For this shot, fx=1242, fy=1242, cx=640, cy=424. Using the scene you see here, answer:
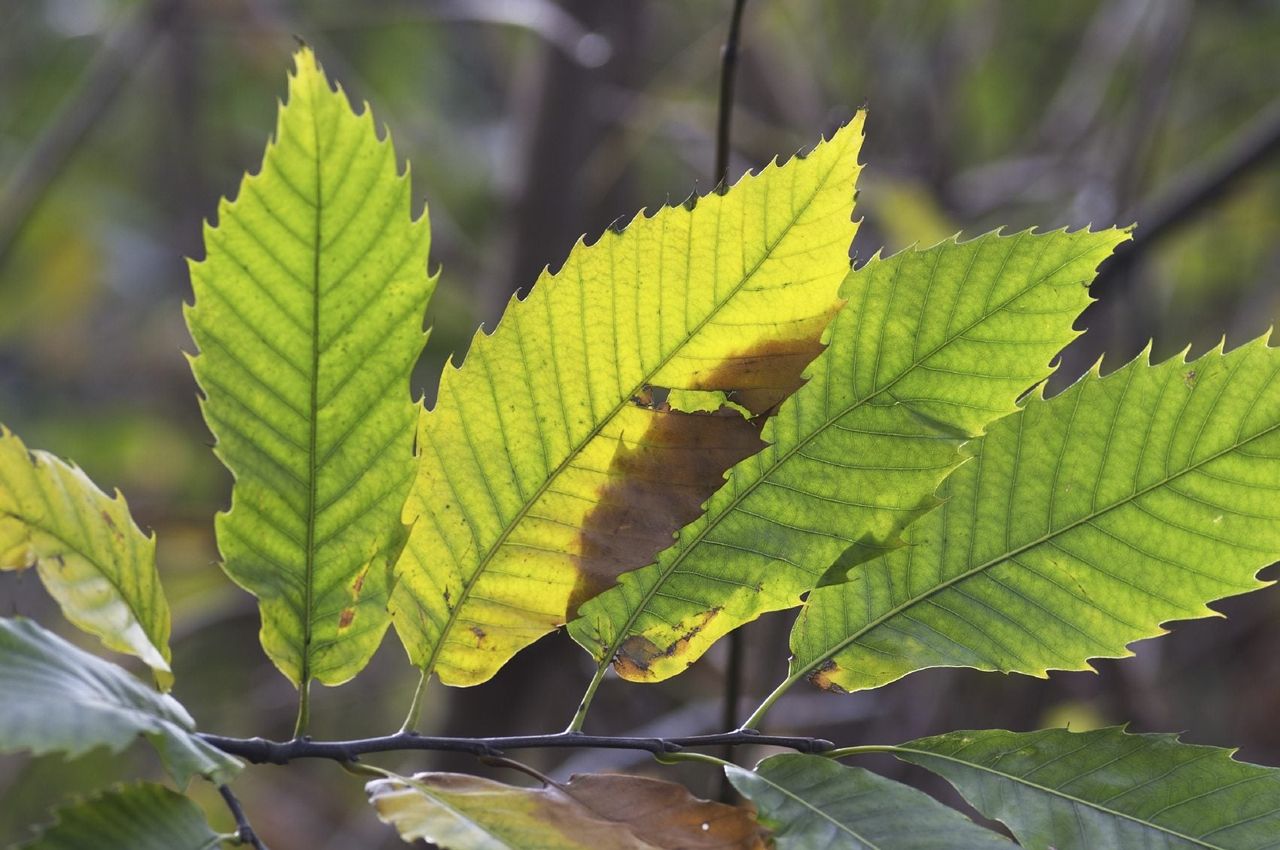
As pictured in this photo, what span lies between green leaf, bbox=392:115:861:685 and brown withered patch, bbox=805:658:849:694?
0.44 feet

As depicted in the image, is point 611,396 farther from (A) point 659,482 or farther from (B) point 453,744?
(B) point 453,744

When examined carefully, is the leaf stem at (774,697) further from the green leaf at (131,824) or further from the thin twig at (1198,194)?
the thin twig at (1198,194)

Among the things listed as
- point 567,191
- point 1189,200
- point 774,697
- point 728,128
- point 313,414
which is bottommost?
point 774,697

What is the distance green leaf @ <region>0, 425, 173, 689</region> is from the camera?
675 millimetres

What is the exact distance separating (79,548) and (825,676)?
1.40 ft

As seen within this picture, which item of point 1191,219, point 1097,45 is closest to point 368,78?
point 1097,45

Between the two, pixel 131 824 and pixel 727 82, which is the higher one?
pixel 727 82

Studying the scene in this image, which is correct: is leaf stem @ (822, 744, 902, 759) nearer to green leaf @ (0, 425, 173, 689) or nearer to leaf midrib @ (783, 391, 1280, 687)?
leaf midrib @ (783, 391, 1280, 687)

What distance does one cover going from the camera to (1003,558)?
687 millimetres

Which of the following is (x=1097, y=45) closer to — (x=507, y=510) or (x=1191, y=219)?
(x=1191, y=219)

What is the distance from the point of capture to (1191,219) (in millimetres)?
2012

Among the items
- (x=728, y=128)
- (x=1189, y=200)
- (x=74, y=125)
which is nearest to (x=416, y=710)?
(x=728, y=128)

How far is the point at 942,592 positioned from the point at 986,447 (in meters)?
0.08

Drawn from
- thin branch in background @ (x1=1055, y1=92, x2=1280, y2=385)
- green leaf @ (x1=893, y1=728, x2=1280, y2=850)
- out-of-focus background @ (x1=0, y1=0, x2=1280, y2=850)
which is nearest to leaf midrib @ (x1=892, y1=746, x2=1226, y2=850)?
green leaf @ (x1=893, y1=728, x2=1280, y2=850)
